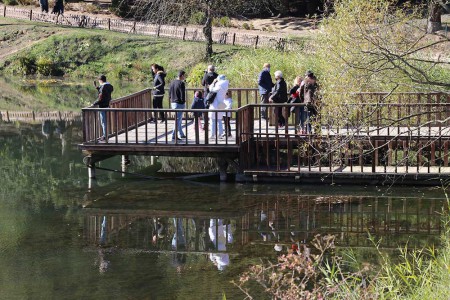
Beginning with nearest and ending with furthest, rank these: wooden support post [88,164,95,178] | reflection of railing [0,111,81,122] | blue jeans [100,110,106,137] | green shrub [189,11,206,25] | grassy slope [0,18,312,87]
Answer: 1. blue jeans [100,110,106,137]
2. wooden support post [88,164,95,178]
3. reflection of railing [0,111,81,122]
4. grassy slope [0,18,312,87]
5. green shrub [189,11,206,25]

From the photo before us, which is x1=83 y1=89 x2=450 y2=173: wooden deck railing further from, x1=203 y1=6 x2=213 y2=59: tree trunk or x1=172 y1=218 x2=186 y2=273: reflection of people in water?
x1=203 y1=6 x2=213 y2=59: tree trunk

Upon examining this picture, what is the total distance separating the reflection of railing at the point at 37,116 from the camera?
33.0m

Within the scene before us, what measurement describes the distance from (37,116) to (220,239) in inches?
747

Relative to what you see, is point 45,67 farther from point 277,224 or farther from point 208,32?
point 277,224

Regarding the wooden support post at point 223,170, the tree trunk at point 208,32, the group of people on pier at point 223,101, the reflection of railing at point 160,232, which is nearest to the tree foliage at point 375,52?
the group of people on pier at point 223,101

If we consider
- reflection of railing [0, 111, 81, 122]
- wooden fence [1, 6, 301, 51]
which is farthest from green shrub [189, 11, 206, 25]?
reflection of railing [0, 111, 81, 122]

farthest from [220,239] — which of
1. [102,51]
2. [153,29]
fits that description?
[153,29]

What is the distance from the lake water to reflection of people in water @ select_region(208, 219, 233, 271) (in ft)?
0.06

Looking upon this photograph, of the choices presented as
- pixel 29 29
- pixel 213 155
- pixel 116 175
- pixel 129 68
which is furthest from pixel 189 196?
pixel 29 29

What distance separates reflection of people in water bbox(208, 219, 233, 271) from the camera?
1480 centimetres

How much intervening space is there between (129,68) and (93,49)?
419cm

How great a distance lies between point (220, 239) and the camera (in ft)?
53.6

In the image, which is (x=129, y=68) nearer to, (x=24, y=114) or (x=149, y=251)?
(x=24, y=114)

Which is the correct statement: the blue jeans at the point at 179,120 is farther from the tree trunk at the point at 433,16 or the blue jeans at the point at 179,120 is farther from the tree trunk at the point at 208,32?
the tree trunk at the point at 208,32
